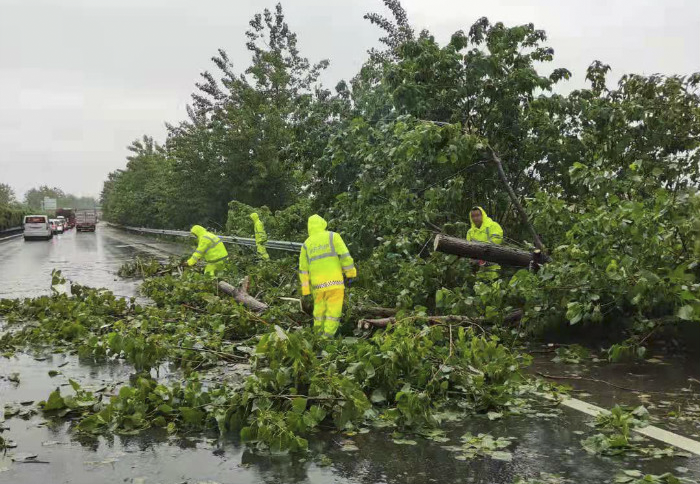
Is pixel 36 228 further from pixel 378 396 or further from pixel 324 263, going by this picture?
pixel 378 396

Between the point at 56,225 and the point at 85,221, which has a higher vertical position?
the point at 85,221

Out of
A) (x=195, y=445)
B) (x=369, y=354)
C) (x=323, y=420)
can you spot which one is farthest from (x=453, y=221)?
Result: (x=195, y=445)

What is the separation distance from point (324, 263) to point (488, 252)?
217 centimetres

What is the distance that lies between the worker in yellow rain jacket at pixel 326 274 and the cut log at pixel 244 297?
140cm

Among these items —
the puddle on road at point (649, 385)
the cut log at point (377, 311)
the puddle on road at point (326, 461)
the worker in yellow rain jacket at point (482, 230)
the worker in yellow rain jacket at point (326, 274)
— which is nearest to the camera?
the puddle on road at point (326, 461)

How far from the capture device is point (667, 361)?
623cm

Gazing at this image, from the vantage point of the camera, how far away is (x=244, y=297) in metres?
9.17

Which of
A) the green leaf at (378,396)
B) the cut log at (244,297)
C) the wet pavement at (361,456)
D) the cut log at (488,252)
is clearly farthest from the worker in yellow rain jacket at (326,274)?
the wet pavement at (361,456)

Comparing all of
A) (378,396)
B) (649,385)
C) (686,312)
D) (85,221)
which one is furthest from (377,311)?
(85,221)

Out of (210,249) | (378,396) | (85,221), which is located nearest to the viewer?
(378,396)

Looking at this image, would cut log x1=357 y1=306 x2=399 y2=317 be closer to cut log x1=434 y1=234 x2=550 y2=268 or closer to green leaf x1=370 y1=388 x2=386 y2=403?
cut log x1=434 y1=234 x2=550 y2=268

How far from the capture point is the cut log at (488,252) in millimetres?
7633

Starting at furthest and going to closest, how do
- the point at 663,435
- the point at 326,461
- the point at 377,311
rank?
the point at 377,311
the point at 663,435
the point at 326,461

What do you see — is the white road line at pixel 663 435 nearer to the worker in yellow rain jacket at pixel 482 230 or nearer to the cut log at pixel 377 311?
the cut log at pixel 377 311
